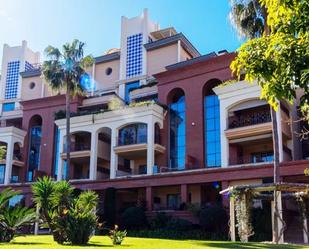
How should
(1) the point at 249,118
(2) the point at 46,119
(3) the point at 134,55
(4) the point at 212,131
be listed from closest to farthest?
(1) the point at 249,118, (4) the point at 212,131, (2) the point at 46,119, (3) the point at 134,55

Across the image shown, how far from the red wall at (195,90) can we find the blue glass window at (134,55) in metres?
8.18

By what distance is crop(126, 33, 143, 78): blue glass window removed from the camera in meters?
49.3

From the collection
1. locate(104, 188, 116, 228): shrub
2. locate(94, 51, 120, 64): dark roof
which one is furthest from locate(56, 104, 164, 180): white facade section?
locate(94, 51, 120, 64): dark roof

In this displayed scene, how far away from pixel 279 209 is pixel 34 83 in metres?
42.5

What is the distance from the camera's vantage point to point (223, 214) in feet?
98.7

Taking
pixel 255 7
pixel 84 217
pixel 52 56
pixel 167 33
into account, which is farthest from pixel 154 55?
pixel 84 217

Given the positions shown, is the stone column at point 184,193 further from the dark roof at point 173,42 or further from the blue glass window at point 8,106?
the blue glass window at point 8,106

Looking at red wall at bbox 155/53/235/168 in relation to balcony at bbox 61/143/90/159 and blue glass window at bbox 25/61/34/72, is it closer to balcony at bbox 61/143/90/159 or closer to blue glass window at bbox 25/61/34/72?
balcony at bbox 61/143/90/159

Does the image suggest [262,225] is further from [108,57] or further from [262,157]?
[108,57]

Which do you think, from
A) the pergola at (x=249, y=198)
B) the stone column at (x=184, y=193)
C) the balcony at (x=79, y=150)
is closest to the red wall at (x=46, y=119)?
the balcony at (x=79, y=150)

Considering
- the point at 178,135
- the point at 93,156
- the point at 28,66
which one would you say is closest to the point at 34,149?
the point at 93,156

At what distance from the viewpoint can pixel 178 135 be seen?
4038 centimetres

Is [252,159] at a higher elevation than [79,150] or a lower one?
lower

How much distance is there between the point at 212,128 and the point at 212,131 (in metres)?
0.28
